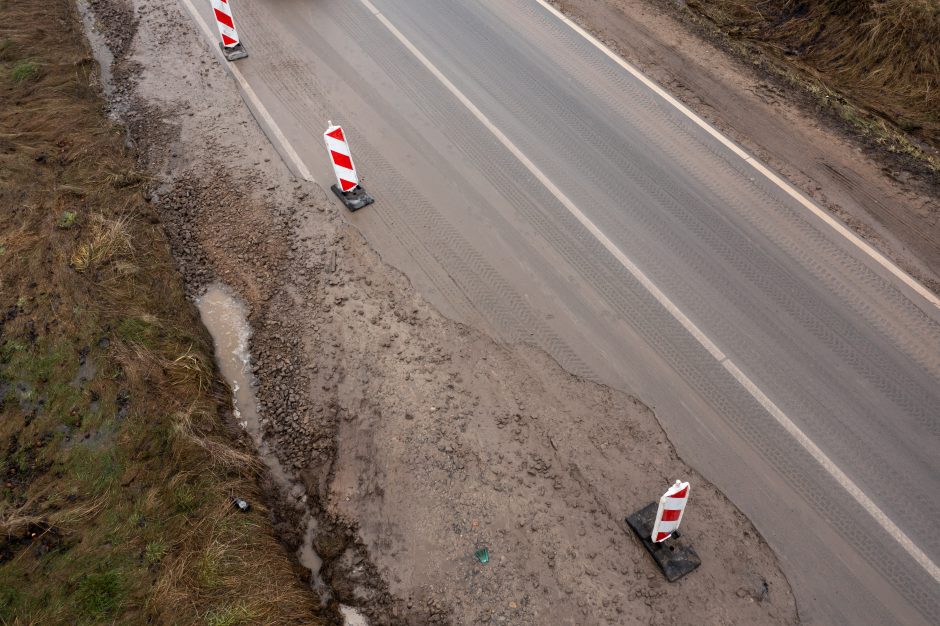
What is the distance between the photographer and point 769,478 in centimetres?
580

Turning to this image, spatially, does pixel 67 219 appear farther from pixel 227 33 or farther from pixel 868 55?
pixel 868 55

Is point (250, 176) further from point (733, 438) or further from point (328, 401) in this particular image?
point (733, 438)

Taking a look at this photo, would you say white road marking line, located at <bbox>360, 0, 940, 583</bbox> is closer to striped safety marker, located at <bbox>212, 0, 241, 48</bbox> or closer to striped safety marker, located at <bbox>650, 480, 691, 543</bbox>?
striped safety marker, located at <bbox>650, 480, 691, 543</bbox>

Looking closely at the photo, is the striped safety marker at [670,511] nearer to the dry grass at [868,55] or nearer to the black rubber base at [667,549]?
the black rubber base at [667,549]

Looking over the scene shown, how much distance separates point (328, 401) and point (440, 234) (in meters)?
2.61

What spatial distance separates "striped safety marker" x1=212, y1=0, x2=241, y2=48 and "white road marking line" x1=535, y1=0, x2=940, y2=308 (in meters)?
5.52

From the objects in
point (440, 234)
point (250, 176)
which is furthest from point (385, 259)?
point (250, 176)

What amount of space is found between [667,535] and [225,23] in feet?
33.6

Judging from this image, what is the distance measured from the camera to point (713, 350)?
670 centimetres

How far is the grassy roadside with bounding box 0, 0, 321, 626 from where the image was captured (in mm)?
5016

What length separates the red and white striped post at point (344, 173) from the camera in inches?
309

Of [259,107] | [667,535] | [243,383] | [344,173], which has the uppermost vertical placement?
[259,107]

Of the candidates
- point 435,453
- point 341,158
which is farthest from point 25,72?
point 435,453

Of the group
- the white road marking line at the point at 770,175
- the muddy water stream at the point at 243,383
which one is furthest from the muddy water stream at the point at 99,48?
the white road marking line at the point at 770,175
